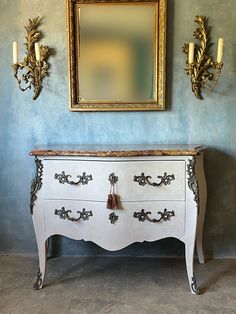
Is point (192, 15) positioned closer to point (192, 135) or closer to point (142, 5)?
point (142, 5)

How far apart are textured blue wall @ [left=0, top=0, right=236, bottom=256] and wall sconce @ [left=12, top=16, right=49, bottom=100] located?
0.05 m

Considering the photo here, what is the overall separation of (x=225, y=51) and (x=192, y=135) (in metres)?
0.61

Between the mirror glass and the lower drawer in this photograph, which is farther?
the mirror glass

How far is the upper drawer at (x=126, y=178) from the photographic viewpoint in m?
1.90

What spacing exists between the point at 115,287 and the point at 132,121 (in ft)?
3.63

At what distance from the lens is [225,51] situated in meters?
2.29

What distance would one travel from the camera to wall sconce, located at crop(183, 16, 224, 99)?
2.24 m

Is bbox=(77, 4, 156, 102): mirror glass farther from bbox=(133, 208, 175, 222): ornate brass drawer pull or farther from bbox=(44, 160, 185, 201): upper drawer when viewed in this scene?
bbox=(133, 208, 175, 222): ornate brass drawer pull

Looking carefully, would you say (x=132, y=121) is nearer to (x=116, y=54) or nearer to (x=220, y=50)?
(x=116, y=54)

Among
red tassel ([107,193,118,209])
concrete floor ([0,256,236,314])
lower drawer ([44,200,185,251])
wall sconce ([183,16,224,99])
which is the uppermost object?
wall sconce ([183,16,224,99])

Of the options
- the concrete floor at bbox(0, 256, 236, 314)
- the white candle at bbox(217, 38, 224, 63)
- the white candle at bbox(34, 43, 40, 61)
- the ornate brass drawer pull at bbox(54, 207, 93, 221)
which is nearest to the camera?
the concrete floor at bbox(0, 256, 236, 314)

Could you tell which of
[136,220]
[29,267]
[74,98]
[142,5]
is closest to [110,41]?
[142,5]

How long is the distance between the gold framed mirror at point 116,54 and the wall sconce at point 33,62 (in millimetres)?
196

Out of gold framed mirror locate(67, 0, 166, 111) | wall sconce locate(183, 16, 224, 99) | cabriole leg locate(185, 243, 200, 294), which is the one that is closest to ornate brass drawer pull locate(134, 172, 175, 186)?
cabriole leg locate(185, 243, 200, 294)
